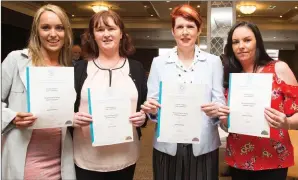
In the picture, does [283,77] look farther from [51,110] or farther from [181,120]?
[51,110]

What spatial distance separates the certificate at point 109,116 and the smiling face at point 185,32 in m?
0.43

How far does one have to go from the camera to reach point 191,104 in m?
1.70

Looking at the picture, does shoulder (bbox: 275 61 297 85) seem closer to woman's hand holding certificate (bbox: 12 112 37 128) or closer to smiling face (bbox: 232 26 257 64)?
smiling face (bbox: 232 26 257 64)

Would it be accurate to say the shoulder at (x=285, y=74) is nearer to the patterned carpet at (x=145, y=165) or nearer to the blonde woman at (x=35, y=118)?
the blonde woman at (x=35, y=118)

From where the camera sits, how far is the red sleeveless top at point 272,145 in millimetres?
1765

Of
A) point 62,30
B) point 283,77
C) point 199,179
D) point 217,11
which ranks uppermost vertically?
point 217,11

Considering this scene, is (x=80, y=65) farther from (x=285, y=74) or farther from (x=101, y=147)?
(x=285, y=74)

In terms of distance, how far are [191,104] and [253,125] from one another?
33 centimetres

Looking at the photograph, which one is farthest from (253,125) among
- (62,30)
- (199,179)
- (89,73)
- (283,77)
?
(62,30)

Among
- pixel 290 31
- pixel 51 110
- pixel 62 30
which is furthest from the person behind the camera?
pixel 290 31

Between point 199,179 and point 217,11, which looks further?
point 217,11

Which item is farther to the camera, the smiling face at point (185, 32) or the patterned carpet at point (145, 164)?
the patterned carpet at point (145, 164)

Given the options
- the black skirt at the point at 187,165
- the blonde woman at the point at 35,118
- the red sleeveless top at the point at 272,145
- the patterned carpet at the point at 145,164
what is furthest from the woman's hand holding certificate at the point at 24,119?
the patterned carpet at the point at 145,164

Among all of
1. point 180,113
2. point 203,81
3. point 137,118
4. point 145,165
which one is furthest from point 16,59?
point 145,165
